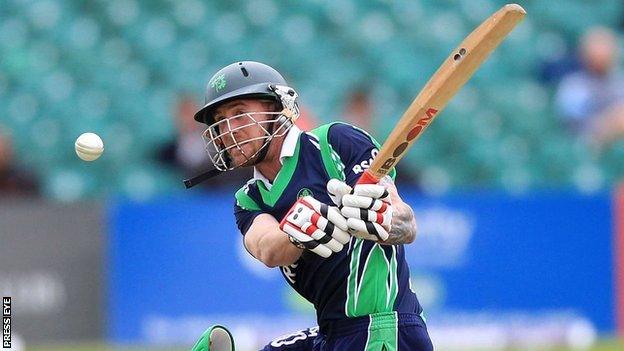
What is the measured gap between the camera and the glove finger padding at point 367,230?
4.88m

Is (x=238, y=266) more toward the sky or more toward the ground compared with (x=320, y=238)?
more toward the sky

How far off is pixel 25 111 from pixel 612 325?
559cm

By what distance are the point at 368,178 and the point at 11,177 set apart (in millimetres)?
7386

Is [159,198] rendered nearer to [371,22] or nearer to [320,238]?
[371,22]

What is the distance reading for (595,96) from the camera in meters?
13.2

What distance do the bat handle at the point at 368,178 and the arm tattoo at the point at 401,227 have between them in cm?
14

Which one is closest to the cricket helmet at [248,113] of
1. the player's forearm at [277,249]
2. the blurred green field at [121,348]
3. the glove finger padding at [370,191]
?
the player's forearm at [277,249]

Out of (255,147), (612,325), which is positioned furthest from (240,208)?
(612,325)

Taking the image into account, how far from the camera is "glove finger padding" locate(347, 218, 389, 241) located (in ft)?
16.0

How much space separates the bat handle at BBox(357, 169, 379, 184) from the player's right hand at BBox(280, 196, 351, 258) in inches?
7.0

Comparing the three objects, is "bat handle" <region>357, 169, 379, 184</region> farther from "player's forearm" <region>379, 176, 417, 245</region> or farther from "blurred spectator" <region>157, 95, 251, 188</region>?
"blurred spectator" <region>157, 95, 251, 188</region>

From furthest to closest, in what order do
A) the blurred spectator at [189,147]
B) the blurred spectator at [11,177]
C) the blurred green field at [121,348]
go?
the blurred spectator at [11,177], the blurred spectator at [189,147], the blurred green field at [121,348]

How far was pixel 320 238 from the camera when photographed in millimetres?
4914

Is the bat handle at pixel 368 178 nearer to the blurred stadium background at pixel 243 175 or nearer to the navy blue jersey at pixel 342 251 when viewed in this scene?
the navy blue jersey at pixel 342 251
